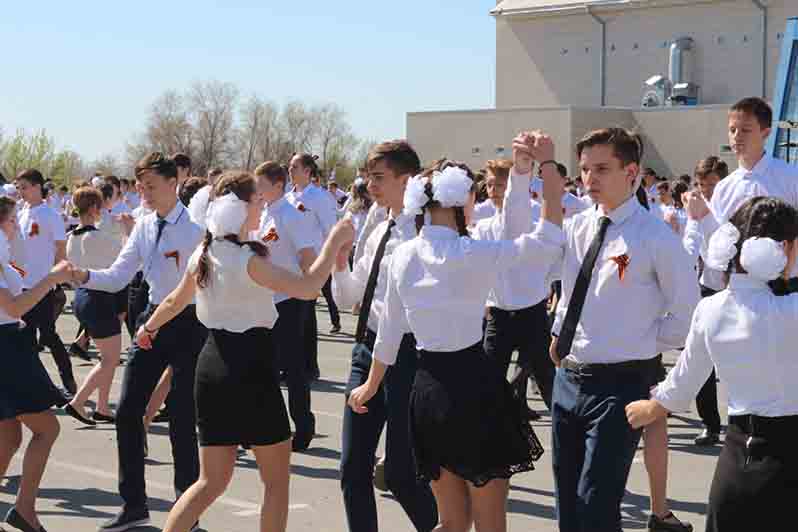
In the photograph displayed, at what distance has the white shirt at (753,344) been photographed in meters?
4.16

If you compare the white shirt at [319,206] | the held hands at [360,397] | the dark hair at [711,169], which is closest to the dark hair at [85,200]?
the white shirt at [319,206]

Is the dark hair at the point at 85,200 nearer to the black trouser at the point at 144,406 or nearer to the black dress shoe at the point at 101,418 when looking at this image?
the black dress shoe at the point at 101,418

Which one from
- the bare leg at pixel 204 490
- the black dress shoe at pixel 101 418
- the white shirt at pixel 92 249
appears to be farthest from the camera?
the white shirt at pixel 92 249

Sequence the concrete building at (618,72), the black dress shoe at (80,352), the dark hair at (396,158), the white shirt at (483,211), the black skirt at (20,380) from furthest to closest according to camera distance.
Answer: the concrete building at (618,72), the black dress shoe at (80,352), the white shirt at (483,211), the black skirt at (20,380), the dark hair at (396,158)

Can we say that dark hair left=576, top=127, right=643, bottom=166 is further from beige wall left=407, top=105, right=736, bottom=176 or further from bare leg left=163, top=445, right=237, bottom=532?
beige wall left=407, top=105, right=736, bottom=176

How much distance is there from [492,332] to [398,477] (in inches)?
114

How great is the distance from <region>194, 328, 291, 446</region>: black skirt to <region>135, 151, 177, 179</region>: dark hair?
6.15 feet

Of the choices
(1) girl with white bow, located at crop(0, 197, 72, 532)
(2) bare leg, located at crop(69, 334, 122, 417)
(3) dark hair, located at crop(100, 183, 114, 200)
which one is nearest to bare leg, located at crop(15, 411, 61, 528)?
(1) girl with white bow, located at crop(0, 197, 72, 532)

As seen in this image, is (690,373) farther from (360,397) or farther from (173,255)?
(173,255)

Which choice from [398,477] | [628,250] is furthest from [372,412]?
[628,250]

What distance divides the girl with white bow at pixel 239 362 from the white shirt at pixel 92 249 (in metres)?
5.91

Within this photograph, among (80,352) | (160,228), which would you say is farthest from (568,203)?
(160,228)

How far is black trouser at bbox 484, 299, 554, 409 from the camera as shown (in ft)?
28.1

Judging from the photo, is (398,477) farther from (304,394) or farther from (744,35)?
(744,35)
